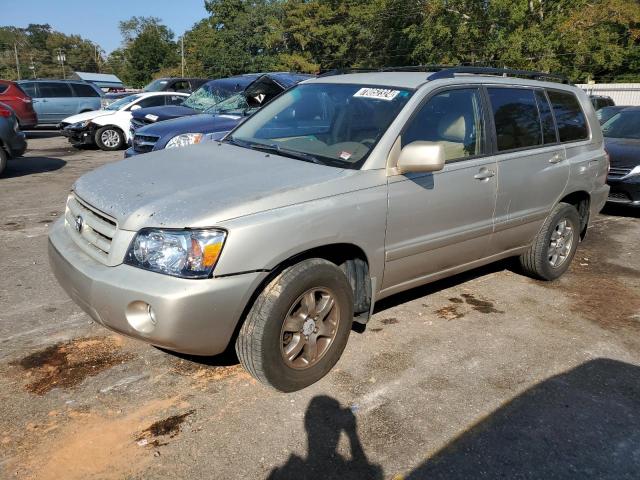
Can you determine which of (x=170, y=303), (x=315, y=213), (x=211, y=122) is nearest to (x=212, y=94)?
(x=211, y=122)

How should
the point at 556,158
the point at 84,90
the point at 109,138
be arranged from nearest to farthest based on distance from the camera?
1. the point at 556,158
2. the point at 109,138
3. the point at 84,90

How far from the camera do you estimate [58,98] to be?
17.6 meters

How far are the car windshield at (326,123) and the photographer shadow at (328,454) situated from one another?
4.84 feet

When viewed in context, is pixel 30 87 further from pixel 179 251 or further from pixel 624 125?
pixel 179 251

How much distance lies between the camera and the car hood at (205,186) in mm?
2857

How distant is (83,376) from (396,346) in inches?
80.2

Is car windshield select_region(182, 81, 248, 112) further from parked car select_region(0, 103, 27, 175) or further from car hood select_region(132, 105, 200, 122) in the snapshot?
parked car select_region(0, 103, 27, 175)

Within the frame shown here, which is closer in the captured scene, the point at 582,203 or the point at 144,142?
the point at 582,203

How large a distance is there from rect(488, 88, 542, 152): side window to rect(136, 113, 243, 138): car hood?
4100mm

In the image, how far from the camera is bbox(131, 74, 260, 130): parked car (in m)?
9.71

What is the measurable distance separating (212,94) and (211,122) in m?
2.84

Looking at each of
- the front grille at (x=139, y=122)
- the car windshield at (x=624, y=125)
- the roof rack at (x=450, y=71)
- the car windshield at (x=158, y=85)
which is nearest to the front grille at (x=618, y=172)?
the car windshield at (x=624, y=125)

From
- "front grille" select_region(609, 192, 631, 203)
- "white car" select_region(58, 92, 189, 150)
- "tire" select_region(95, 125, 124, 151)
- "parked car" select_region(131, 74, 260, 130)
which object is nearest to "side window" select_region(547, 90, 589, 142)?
"front grille" select_region(609, 192, 631, 203)

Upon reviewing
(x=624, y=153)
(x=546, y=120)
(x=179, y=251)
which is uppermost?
(x=546, y=120)
